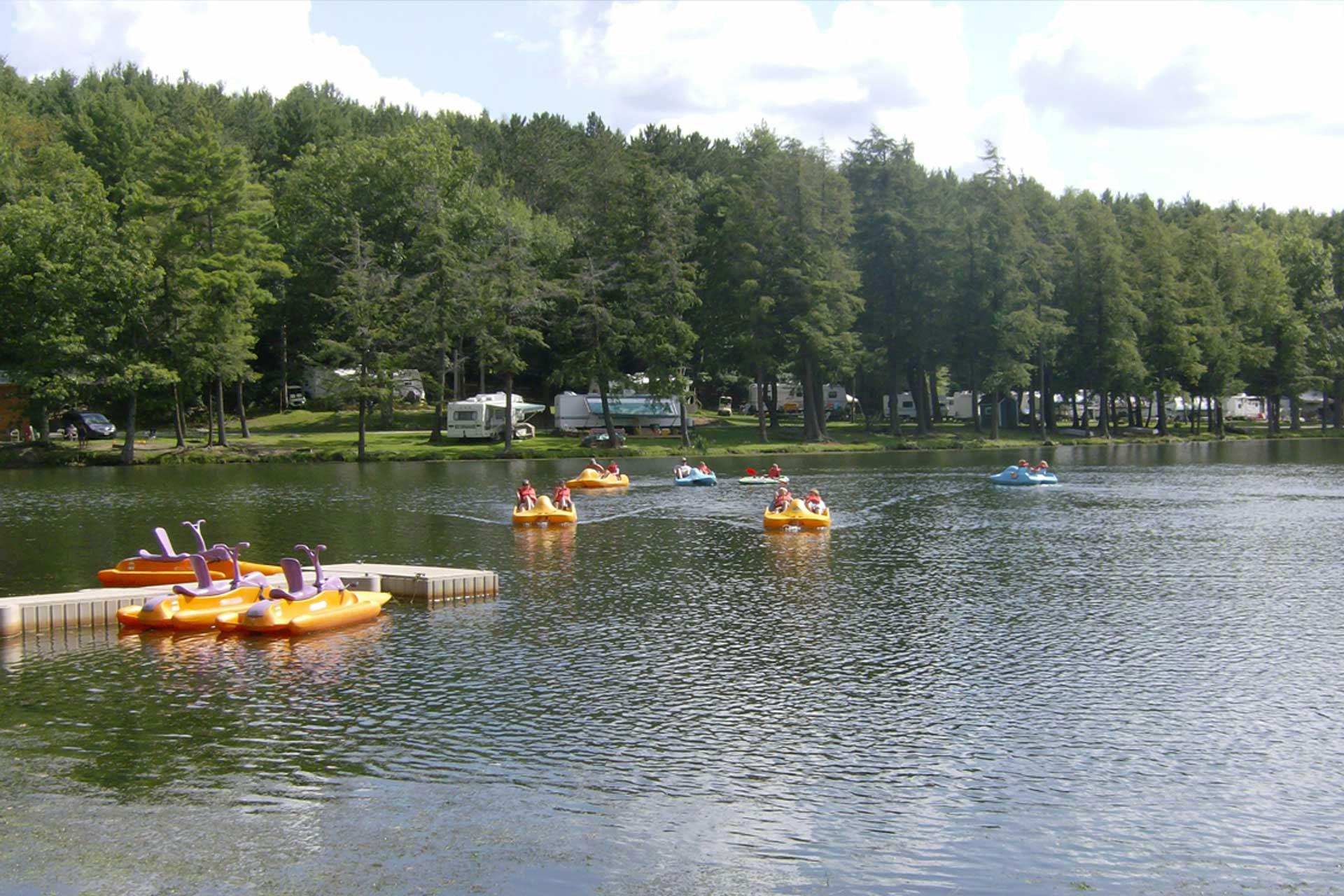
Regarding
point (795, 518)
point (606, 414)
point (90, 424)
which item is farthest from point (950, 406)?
point (795, 518)

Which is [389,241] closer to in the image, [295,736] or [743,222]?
[743,222]

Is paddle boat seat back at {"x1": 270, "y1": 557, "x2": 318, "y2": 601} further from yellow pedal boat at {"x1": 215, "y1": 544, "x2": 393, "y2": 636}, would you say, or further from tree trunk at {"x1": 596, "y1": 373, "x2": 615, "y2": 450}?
tree trunk at {"x1": 596, "y1": 373, "x2": 615, "y2": 450}

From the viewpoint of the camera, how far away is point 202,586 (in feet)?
90.9

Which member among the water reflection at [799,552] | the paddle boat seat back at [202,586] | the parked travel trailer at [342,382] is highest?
the parked travel trailer at [342,382]

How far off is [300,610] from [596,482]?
3727 cm

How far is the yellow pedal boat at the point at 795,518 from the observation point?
46125mm

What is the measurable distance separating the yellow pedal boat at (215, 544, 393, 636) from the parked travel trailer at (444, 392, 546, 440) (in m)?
65.3

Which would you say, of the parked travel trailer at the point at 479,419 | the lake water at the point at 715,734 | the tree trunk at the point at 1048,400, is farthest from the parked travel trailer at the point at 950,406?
the lake water at the point at 715,734

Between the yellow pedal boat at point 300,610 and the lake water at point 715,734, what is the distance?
0.60 meters

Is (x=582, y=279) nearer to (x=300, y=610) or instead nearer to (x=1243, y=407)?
(x=300, y=610)

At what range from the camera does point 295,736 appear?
750 inches

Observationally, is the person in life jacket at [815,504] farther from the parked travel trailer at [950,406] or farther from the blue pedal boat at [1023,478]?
the parked travel trailer at [950,406]

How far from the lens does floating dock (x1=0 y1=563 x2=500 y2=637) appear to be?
2695cm

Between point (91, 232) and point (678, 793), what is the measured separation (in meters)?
79.3
